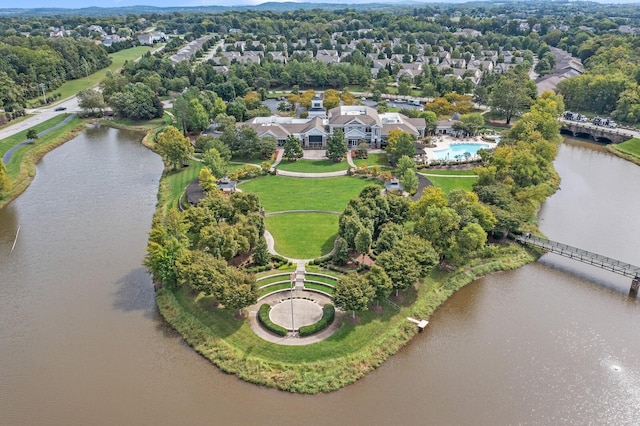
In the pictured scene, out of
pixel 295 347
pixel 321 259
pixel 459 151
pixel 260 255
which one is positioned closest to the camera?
pixel 295 347

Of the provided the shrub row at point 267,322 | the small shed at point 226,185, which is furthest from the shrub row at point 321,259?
the small shed at point 226,185

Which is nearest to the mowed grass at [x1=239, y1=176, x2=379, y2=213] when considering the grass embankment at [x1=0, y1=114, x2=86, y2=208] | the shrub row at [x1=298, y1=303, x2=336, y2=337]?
the shrub row at [x1=298, y1=303, x2=336, y2=337]

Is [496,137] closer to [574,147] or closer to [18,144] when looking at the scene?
[574,147]

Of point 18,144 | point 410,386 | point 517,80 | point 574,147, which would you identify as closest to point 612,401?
point 410,386

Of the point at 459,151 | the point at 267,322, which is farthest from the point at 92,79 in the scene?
the point at 267,322

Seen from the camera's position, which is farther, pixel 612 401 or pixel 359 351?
pixel 359 351

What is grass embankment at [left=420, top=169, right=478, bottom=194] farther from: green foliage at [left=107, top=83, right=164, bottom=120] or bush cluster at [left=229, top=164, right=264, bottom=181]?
green foliage at [left=107, top=83, right=164, bottom=120]

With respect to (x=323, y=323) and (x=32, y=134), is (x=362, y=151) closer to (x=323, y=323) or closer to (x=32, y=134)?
(x=323, y=323)
